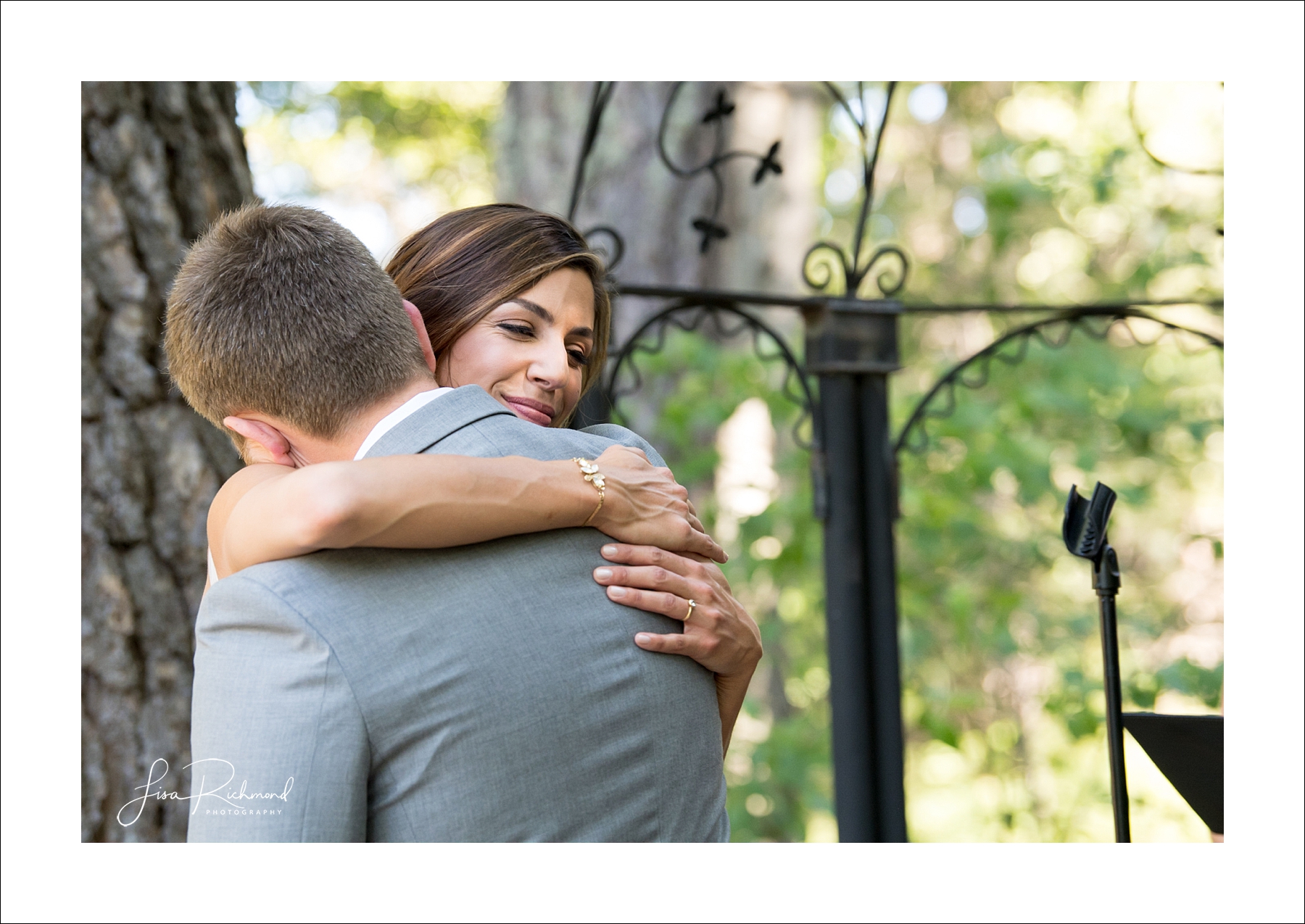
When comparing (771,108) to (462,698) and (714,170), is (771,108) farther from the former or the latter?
(462,698)

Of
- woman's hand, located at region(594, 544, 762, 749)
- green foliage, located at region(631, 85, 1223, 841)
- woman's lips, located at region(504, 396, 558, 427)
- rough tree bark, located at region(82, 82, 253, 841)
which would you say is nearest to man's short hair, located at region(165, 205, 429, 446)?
woman's hand, located at region(594, 544, 762, 749)

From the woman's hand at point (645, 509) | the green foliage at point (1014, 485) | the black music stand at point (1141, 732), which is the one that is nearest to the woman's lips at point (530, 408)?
the woman's hand at point (645, 509)

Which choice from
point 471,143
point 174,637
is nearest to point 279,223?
point 174,637

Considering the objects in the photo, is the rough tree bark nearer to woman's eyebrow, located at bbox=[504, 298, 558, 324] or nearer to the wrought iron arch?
the wrought iron arch

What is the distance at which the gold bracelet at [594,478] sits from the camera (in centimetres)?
119

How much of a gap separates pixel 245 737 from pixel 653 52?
4.29 feet

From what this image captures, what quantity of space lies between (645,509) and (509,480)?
23 cm

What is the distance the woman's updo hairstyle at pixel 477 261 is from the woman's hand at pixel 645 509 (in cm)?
36

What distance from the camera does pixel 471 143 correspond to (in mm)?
7574

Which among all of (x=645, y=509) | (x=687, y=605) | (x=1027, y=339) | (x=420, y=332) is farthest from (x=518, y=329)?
(x=1027, y=339)

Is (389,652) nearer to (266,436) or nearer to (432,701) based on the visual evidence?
(432,701)

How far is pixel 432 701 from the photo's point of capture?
0.98 m

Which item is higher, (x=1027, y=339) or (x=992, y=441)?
(x=1027, y=339)
